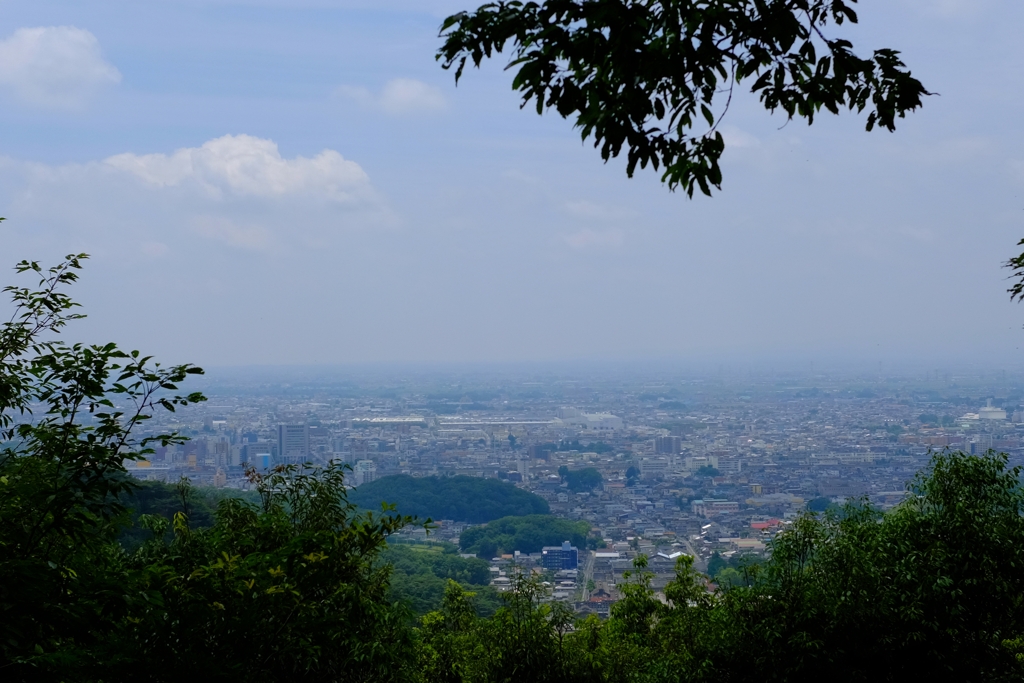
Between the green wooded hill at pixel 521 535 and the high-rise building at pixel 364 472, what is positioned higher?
the high-rise building at pixel 364 472

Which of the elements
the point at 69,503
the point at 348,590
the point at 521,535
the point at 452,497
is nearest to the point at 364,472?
the point at 452,497

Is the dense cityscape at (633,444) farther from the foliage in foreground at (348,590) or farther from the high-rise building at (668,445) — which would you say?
the foliage in foreground at (348,590)

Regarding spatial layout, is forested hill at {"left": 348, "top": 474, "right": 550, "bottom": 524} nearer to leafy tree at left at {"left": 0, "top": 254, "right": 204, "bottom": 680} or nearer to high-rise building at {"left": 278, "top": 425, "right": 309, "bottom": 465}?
high-rise building at {"left": 278, "top": 425, "right": 309, "bottom": 465}

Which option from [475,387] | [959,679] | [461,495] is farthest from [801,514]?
[475,387]

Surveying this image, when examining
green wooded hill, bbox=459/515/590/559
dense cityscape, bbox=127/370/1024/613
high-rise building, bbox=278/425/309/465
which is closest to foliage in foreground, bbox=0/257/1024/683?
dense cityscape, bbox=127/370/1024/613

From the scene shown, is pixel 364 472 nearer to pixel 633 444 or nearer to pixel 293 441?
pixel 293 441

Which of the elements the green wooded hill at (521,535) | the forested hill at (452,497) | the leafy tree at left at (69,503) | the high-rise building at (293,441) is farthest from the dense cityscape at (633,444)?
the leafy tree at left at (69,503)
